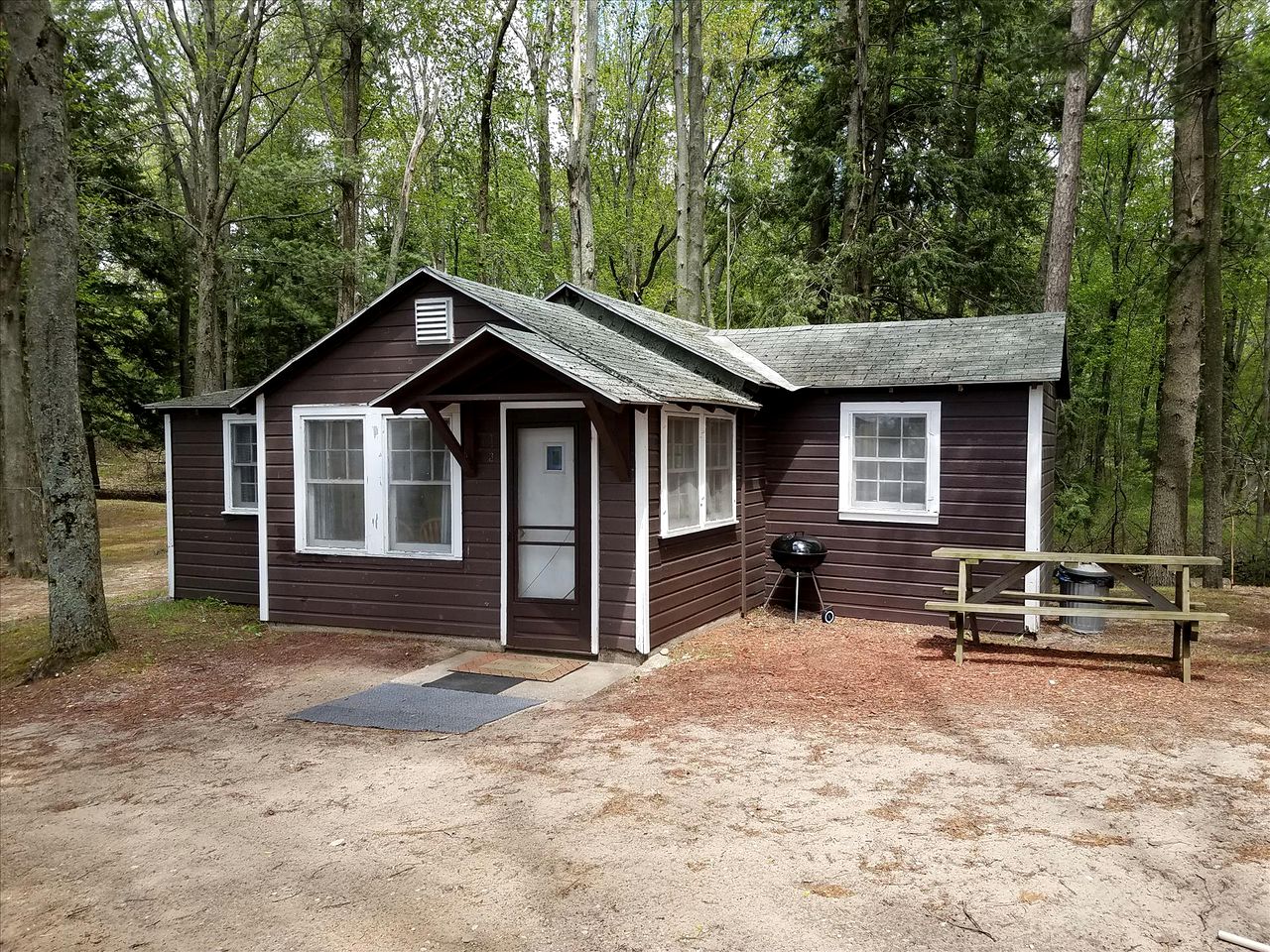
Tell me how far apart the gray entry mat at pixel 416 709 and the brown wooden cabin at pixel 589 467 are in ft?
4.90

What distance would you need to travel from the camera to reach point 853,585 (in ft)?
32.9

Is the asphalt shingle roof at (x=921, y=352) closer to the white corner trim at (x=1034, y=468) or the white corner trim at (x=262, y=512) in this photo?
the white corner trim at (x=1034, y=468)

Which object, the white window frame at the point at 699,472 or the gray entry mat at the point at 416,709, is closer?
the gray entry mat at the point at 416,709

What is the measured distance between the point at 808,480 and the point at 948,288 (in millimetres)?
8143

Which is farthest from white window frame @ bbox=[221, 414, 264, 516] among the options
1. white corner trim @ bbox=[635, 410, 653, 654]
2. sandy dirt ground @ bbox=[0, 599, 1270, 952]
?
white corner trim @ bbox=[635, 410, 653, 654]

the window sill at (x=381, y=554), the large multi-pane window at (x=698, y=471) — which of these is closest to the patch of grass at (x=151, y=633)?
the window sill at (x=381, y=554)

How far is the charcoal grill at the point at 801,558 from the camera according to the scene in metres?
9.84

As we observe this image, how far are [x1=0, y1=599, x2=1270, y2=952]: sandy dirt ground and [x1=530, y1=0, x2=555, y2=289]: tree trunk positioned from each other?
16245 millimetres

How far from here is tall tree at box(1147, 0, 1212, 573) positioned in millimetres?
11594

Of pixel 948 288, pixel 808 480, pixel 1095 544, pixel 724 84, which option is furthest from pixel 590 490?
pixel 724 84

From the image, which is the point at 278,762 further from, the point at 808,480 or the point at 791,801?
the point at 808,480

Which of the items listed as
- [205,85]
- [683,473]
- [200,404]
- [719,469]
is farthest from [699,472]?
[205,85]

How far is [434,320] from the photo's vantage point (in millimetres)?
8680

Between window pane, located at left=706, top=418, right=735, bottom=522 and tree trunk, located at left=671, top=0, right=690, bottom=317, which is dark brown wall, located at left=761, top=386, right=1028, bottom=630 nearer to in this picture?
window pane, located at left=706, top=418, right=735, bottom=522
